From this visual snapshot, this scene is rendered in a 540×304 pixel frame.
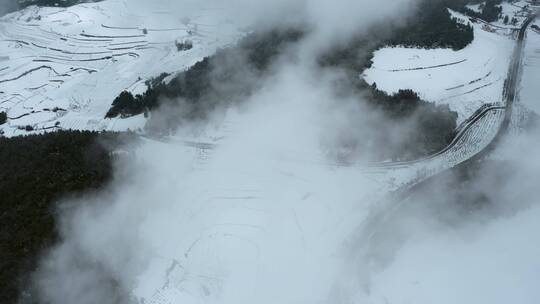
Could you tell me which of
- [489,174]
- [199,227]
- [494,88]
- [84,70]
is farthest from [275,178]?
[84,70]

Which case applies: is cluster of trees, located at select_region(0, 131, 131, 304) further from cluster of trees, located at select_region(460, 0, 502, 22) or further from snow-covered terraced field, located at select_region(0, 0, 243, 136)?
cluster of trees, located at select_region(460, 0, 502, 22)

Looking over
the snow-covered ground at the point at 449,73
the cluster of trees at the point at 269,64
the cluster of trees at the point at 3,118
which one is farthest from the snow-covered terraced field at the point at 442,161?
the cluster of trees at the point at 3,118

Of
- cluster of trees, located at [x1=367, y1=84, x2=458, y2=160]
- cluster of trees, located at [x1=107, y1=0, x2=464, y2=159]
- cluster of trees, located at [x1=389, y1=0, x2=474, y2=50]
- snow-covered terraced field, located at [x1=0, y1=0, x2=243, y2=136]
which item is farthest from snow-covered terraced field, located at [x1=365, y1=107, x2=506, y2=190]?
snow-covered terraced field, located at [x1=0, y1=0, x2=243, y2=136]

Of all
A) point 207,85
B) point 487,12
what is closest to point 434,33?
point 487,12

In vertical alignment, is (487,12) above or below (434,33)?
below

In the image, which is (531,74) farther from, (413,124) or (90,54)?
(90,54)
